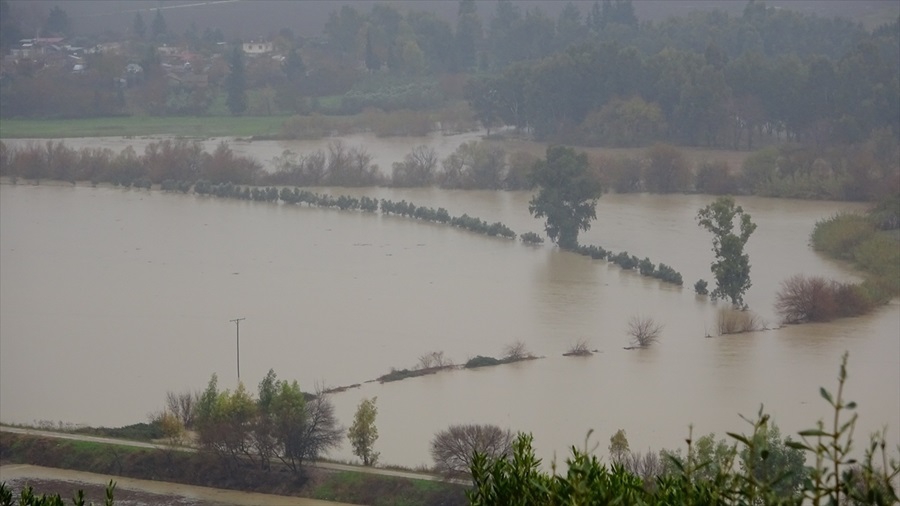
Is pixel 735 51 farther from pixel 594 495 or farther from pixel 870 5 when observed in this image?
pixel 594 495

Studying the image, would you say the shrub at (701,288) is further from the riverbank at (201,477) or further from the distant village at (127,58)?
the distant village at (127,58)

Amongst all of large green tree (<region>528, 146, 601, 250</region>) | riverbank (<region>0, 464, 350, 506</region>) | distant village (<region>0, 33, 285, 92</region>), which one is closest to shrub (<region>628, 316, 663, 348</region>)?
large green tree (<region>528, 146, 601, 250</region>)

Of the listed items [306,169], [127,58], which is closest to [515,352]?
[306,169]

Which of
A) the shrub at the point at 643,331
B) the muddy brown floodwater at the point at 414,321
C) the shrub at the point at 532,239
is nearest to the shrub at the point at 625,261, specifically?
Answer: the muddy brown floodwater at the point at 414,321

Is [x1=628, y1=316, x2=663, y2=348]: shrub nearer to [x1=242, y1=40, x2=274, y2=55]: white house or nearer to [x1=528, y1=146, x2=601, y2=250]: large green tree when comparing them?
[x1=528, y1=146, x2=601, y2=250]: large green tree

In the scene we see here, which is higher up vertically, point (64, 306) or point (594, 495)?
point (594, 495)

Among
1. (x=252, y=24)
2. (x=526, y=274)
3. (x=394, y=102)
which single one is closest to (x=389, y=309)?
(x=526, y=274)
